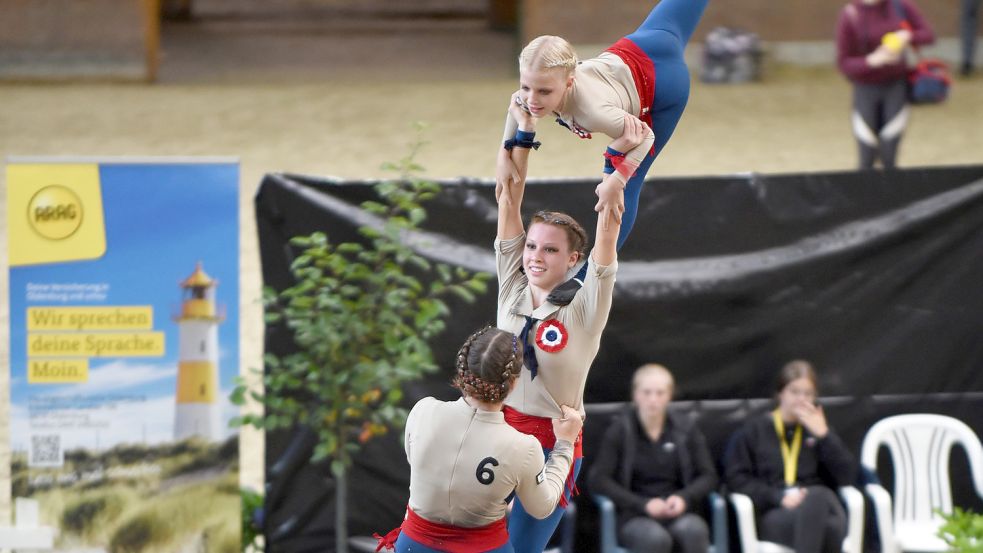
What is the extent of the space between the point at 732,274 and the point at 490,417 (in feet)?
8.51

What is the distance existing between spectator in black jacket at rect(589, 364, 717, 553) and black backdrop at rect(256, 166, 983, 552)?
0.49 ft

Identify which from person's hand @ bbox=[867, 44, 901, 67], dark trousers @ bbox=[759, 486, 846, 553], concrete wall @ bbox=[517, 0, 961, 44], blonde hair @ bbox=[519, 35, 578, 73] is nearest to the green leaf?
dark trousers @ bbox=[759, 486, 846, 553]

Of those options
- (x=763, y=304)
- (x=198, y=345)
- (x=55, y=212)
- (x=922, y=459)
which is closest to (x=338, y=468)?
(x=198, y=345)

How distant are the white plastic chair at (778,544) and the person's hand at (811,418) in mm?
243

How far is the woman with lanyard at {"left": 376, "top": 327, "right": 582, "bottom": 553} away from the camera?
10.3 feet

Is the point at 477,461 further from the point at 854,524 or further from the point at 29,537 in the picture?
the point at 854,524

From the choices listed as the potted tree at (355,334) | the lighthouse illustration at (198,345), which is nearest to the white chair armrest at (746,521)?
the potted tree at (355,334)

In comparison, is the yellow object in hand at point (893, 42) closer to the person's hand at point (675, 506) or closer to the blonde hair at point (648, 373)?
the blonde hair at point (648, 373)

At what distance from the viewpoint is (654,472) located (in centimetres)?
537

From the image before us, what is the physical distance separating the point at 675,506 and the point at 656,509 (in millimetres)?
74

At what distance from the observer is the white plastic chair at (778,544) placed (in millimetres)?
5336

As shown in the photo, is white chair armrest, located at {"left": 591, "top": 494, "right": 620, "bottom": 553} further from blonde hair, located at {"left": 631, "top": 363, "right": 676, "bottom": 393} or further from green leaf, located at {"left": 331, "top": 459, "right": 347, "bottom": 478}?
green leaf, located at {"left": 331, "top": 459, "right": 347, "bottom": 478}

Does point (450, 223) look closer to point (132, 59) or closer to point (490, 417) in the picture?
point (490, 417)

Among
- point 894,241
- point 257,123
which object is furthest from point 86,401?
point 257,123
